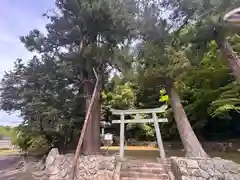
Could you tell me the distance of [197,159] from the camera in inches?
255

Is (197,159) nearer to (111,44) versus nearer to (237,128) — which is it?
(111,44)

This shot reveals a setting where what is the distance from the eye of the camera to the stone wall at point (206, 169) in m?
5.99

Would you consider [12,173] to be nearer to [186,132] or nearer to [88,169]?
[88,169]

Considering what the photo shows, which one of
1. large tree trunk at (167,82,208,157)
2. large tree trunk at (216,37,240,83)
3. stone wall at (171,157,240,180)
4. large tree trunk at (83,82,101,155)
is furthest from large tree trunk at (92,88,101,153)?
large tree trunk at (216,37,240,83)

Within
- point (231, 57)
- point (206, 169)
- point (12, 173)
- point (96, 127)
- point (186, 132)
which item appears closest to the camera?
point (206, 169)

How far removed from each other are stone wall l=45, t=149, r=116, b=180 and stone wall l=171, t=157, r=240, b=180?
218 cm

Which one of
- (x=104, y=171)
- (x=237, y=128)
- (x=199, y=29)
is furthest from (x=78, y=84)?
(x=237, y=128)

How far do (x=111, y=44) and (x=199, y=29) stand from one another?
3.27 m

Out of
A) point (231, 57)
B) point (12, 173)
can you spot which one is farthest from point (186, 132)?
point (12, 173)

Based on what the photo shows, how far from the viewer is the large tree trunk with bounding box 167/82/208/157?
7568mm

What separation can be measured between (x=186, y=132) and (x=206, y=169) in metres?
1.87

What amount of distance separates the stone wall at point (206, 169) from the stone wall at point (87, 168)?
7.16 ft

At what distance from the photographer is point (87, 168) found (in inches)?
295

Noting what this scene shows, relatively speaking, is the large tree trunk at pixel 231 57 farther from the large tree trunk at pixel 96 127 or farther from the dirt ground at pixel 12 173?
the dirt ground at pixel 12 173
